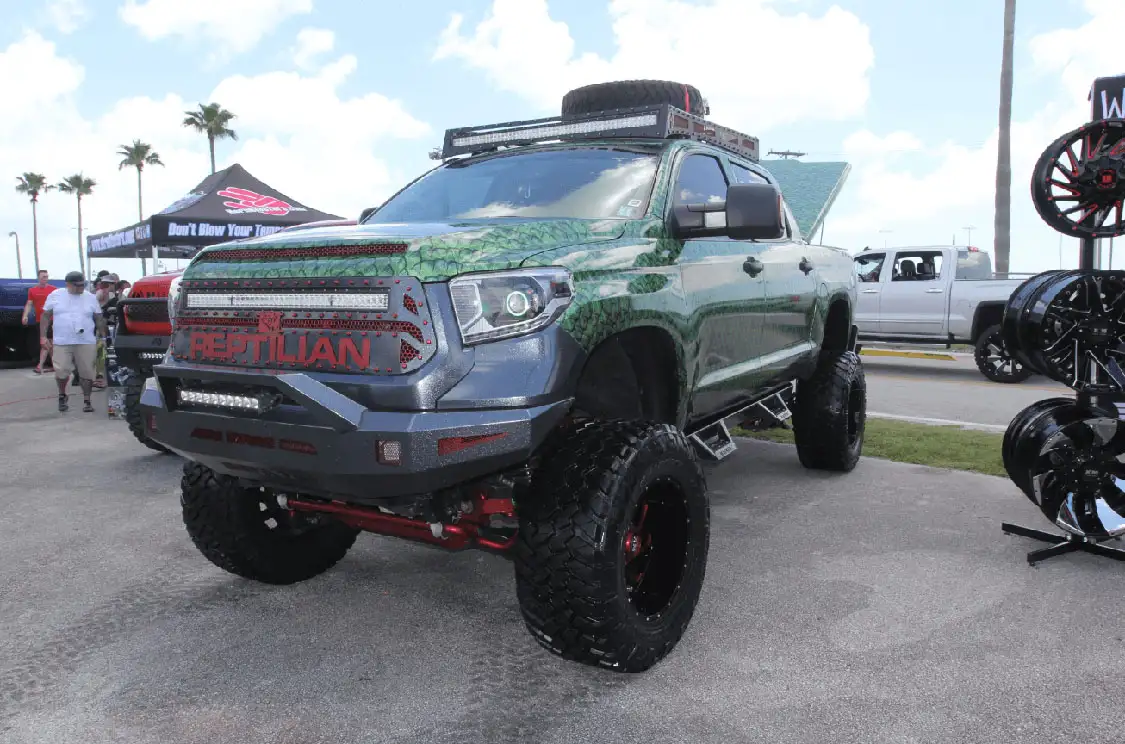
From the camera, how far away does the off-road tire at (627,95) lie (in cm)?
538

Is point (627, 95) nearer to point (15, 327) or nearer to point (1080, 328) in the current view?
point (1080, 328)

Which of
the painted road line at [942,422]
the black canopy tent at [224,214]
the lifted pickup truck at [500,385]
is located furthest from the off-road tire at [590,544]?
the black canopy tent at [224,214]

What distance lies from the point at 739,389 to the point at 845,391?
1817mm

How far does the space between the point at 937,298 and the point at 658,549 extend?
12.1 m

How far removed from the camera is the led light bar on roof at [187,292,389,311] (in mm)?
2670

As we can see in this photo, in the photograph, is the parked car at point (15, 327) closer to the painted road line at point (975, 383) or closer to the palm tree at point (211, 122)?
the painted road line at point (975, 383)

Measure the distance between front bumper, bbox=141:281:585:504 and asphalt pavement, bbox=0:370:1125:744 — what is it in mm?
771

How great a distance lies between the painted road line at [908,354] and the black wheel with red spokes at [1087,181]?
12800 mm

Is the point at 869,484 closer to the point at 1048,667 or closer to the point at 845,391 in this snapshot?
the point at 845,391

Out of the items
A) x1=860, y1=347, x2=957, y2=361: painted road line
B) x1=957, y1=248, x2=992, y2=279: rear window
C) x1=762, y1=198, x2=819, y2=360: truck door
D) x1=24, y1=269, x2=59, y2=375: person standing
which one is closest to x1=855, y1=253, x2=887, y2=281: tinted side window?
x1=957, y1=248, x2=992, y2=279: rear window

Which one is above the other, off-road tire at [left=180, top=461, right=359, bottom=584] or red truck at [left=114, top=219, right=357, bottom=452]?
red truck at [left=114, top=219, right=357, bottom=452]

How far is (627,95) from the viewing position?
17.7 ft

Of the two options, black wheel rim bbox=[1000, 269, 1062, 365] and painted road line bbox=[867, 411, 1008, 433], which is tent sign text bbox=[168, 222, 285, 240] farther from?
black wheel rim bbox=[1000, 269, 1062, 365]

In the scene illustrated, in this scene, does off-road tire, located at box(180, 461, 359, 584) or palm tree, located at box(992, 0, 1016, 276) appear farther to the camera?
palm tree, located at box(992, 0, 1016, 276)
